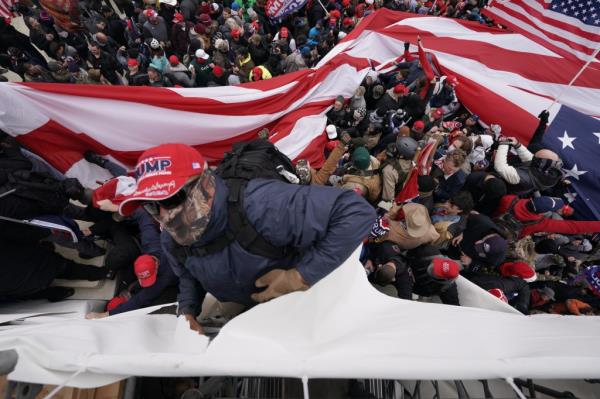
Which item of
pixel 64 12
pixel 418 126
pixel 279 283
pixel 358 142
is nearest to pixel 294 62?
pixel 358 142

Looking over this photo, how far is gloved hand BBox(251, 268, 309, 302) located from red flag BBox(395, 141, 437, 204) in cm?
254

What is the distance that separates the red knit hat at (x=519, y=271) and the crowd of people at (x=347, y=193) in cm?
1

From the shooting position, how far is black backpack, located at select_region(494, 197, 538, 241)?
3.43 metres

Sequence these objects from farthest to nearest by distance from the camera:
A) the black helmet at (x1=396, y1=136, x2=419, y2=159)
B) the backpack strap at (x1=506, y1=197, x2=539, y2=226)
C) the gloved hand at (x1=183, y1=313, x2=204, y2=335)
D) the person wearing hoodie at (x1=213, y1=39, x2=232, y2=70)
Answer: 1. the person wearing hoodie at (x1=213, y1=39, x2=232, y2=70)
2. the black helmet at (x1=396, y1=136, x2=419, y2=159)
3. the backpack strap at (x1=506, y1=197, x2=539, y2=226)
4. the gloved hand at (x1=183, y1=313, x2=204, y2=335)

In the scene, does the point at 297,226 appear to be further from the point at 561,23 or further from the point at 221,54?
the point at 221,54

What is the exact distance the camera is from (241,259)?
167cm

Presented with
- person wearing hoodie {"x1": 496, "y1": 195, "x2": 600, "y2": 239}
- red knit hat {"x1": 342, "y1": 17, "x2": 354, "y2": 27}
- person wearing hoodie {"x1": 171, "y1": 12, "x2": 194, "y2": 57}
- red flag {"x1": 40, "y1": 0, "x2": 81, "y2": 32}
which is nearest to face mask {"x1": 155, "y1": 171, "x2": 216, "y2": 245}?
person wearing hoodie {"x1": 496, "y1": 195, "x2": 600, "y2": 239}

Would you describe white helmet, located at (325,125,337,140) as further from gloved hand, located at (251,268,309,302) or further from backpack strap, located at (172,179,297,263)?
gloved hand, located at (251,268,309,302)

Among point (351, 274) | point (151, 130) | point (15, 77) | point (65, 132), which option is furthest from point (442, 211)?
point (15, 77)

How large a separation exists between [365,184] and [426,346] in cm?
250

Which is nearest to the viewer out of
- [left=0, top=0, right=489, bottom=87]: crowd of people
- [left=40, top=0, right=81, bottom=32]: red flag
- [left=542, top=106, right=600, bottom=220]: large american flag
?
[left=542, top=106, right=600, bottom=220]: large american flag

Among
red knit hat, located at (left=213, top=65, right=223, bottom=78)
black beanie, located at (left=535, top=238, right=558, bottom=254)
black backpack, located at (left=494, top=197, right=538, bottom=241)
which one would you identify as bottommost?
black beanie, located at (left=535, top=238, right=558, bottom=254)

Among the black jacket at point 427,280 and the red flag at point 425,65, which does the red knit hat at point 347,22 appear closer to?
the red flag at point 425,65

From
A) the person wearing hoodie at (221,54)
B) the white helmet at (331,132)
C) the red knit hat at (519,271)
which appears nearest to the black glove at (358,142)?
the white helmet at (331,132)
